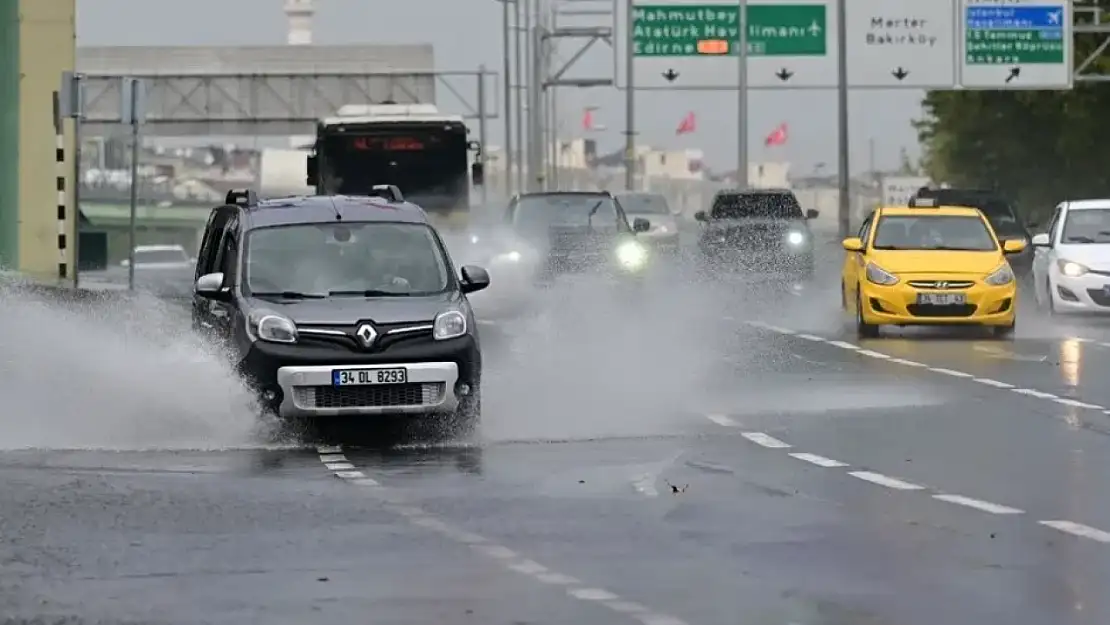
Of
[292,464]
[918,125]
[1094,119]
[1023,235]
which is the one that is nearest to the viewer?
[292,464]

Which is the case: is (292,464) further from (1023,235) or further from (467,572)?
(1023,235)

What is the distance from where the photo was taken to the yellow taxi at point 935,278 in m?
26.8

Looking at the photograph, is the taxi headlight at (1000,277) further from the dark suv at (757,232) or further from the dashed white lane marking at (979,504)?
the dashed white lane marking at (979,504)

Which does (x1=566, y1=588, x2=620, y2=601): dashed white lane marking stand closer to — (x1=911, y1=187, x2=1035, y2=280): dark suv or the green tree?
(x1=911, y1=187, x2=1035, y2=280): dark suv

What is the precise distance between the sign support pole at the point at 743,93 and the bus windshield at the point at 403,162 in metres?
16.0

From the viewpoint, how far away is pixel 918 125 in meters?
78.1

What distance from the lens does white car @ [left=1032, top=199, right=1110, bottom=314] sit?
3036 cm

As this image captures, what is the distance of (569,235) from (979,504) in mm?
25020

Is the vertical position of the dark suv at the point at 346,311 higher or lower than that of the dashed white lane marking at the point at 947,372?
higher

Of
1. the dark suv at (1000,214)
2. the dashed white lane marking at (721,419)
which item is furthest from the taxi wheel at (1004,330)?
the dark suv at (1000,214)

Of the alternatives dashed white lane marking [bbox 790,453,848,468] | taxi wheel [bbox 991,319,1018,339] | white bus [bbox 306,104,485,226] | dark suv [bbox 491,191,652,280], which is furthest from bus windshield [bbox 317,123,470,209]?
dashed white lane marking [bbox 790,453,848,468]

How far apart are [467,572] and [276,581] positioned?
2.50 ft

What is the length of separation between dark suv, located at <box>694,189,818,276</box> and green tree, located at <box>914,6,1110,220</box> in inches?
680

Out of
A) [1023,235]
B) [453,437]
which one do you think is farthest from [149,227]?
[453,437]
